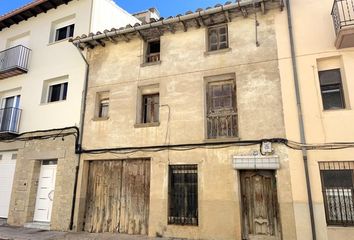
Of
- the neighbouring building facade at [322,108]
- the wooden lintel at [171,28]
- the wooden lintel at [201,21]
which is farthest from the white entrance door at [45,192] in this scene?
the neighbouring building facade at [322,108]

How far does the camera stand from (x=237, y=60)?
8773mm

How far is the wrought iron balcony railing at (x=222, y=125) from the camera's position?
28.1ft

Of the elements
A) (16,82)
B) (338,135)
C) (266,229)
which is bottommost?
(266,229)

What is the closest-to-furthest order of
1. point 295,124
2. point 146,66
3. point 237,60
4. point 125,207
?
point 295,124, point 237,60, point 125,207, point 146,66

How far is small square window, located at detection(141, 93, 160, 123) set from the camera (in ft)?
32.4

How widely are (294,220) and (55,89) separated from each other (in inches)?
420

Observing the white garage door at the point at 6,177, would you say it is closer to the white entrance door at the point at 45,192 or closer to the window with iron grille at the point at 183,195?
the white entrance door at the point at 45,192

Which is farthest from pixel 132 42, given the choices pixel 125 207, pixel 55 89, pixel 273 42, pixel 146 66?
pixel 125 207

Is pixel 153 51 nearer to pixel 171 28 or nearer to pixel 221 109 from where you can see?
pixel 171 28

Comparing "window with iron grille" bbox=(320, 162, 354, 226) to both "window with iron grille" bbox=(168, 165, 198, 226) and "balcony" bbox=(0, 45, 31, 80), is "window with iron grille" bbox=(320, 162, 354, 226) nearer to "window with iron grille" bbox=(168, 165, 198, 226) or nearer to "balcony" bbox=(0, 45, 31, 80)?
→ "window with iron grille" bbox=(168, 165, 198, 226)

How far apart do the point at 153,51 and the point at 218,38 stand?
8.69ft

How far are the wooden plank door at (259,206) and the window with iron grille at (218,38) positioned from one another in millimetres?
4351

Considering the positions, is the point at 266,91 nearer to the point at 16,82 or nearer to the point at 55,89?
the point at 55,89

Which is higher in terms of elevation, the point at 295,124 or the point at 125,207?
the point at 295,124
